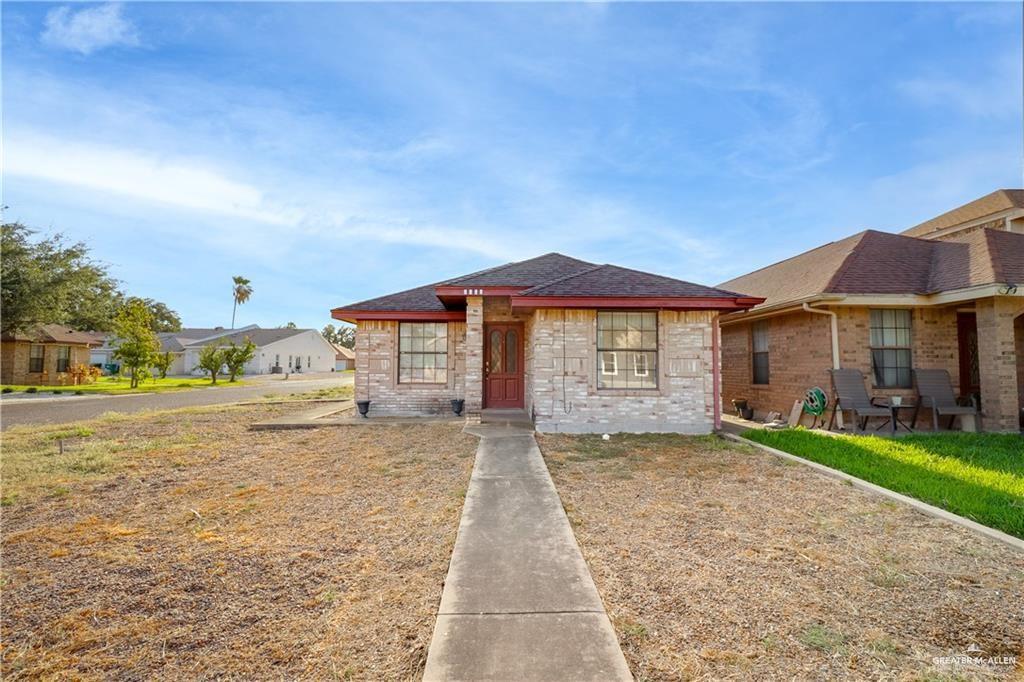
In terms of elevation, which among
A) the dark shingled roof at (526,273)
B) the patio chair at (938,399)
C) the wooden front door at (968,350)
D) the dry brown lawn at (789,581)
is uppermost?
the dark shingled roof at (526,273)

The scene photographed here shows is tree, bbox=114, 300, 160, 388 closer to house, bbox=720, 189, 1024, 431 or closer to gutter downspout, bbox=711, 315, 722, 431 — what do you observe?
gutter downspout, bbox=711, 315, 722, 431

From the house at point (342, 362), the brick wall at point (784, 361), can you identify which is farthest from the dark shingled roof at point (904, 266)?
the house at point (342, 362)

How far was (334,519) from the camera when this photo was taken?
182 inches

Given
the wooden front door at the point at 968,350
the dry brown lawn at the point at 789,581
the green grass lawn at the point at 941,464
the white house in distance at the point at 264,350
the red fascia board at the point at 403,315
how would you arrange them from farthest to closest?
the white house in distance at the point at 264,350, the red fascia board at the point at 403,315, the wooden front door at the point at 968,350, the green grass lawn at the point at 941,464, the dry brown lawn at the point at 789,581

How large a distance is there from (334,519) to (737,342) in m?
12.3

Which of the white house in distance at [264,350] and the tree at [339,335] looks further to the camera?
the tree at [339,335]

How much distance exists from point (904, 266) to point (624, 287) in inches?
283

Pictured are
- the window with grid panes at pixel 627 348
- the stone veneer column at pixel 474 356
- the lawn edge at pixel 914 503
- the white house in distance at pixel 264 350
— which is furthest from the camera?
the white house in distance at pixel 264 350

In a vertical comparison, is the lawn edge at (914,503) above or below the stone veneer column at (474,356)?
below

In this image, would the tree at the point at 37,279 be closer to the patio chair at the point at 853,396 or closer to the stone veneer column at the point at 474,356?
the stone veneer column at the point at 474,356

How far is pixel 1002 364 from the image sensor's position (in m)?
8.95

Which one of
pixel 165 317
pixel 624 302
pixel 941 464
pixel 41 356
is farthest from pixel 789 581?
pixel 165 317

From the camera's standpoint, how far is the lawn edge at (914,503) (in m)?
4.04

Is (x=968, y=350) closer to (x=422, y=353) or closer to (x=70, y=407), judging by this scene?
(x=422, y=353)
